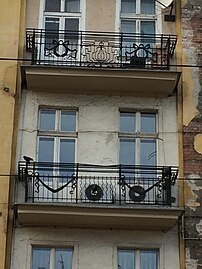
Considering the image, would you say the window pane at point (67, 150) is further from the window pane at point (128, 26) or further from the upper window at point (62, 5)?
the upper window at point (62, 5)

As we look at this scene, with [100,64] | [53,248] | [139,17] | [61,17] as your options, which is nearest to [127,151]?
[100,64]

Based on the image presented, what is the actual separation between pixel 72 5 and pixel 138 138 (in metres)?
3.61

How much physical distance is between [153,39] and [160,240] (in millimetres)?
4684

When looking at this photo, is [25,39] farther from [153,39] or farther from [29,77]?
[153,39]

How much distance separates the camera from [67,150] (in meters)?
15.6

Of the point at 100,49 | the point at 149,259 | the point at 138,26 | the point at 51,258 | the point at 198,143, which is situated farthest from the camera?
the point at 138,26

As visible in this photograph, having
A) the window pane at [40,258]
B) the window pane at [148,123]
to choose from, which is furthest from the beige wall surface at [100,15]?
the window pane at [40,258]

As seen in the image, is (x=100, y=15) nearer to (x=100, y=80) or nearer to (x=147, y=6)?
(x=147, y=6)

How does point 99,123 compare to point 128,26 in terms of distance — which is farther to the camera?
point 128,26

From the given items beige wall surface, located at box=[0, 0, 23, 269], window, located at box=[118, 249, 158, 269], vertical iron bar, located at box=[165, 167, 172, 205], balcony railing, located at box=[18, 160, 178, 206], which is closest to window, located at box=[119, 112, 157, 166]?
balcony railing, located at box=[18, 160, 178, 206]

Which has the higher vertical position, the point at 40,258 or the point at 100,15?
the point at 100,15

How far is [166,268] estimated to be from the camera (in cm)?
1459

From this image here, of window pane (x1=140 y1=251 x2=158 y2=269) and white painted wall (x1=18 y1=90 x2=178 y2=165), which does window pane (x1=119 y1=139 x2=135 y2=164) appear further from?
window pane (x1=140 y1=251 x2=158 y2=269)


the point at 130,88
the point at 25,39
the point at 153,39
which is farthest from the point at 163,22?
the point at 25,39
